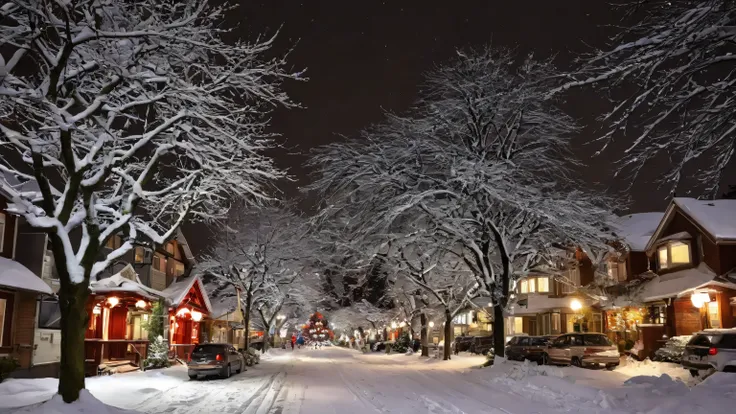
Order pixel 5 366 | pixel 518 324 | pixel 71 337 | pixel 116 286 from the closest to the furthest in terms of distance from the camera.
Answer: pixel 71 337
pixel 5 366
pixel 116 286
pixel 518 324

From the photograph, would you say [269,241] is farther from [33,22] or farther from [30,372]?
[33,22]

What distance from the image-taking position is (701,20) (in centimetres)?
789

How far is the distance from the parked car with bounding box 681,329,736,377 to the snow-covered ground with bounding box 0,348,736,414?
2.72 feet

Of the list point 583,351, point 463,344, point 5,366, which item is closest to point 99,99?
point 5,366

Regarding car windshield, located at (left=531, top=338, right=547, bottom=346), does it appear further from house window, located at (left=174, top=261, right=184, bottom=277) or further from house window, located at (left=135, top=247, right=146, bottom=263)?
house window, located at (left=174, top=261, right=184, bottom=277)

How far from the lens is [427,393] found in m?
20.2

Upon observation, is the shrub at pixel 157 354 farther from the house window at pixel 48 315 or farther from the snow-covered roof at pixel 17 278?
the snow-covered roof at pixel 17 278

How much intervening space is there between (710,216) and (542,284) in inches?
873

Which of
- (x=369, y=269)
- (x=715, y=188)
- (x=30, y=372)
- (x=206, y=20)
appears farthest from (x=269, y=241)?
(x=715, y=188)

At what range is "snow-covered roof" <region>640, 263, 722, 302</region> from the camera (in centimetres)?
3216

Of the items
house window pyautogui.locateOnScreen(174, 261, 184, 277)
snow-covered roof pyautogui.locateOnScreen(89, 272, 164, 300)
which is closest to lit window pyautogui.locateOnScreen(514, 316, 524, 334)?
house window pyautogui.locateOnScreen(174, 261, 184, 277)

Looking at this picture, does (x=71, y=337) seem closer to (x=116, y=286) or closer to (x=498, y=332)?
(x=116, y=286)

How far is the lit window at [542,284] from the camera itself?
179 feet

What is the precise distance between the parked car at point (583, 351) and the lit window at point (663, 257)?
9.45 m
